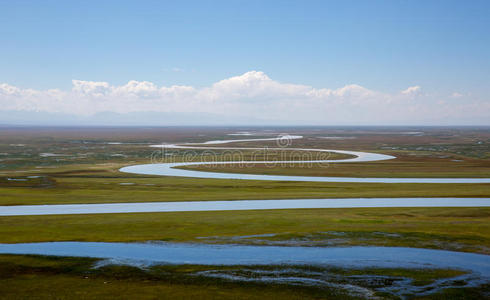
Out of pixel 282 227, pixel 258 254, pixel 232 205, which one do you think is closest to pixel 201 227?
pixel 282 227

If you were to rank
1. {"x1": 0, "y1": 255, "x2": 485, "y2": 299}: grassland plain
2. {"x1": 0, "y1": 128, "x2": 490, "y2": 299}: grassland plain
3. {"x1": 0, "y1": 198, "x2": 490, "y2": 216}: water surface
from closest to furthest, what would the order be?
{"x1": 0, "y1": 255, "x2": 485, "y2": 299}: grassland plain
{"x1": 0, "y1": 128, "x2": 490, "y2": 299}: grassland plain
{"x1": 0, "y1": 198, "x2": 490, "y2": 216}: water surface

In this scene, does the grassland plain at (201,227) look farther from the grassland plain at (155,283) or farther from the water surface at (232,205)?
the water surface at (232,205)

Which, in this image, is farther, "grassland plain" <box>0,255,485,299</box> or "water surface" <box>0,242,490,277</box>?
"water surface" <box>0,242,490,277</box>

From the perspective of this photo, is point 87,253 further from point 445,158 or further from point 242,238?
point 445,158

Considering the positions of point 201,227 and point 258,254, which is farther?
point 201,227

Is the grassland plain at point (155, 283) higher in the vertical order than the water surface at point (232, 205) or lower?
higher

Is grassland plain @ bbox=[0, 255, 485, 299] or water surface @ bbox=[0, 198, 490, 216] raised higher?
grassland plain @ bbox=[0, 255, 485, 299]

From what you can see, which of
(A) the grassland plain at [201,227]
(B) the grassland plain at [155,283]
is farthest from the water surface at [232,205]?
(B) the grassland plain at [155,283]

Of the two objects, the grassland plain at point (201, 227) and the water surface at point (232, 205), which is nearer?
the grassland plain at point (201, 227)

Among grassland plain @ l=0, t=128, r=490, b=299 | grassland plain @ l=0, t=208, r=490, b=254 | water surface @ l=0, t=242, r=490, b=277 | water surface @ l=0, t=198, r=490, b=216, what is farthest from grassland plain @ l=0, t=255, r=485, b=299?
water surface @ l=0, t=198, r=490, b=216

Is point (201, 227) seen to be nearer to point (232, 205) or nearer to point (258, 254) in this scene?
point (258, 254)

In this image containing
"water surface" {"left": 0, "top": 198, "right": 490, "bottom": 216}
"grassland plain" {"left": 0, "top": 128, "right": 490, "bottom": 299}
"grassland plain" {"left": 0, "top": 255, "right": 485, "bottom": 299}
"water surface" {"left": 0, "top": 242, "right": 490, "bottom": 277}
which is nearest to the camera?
"grassland plain" {"left": 0, "top": 255, "right": 485, "bottom": 299}

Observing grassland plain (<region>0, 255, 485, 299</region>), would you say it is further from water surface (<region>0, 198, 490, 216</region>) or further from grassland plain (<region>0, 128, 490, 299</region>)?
water surface (<region>0, 198, 490, 216</region>)

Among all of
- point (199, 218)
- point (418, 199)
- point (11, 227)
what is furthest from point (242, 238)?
point (418, 199)
